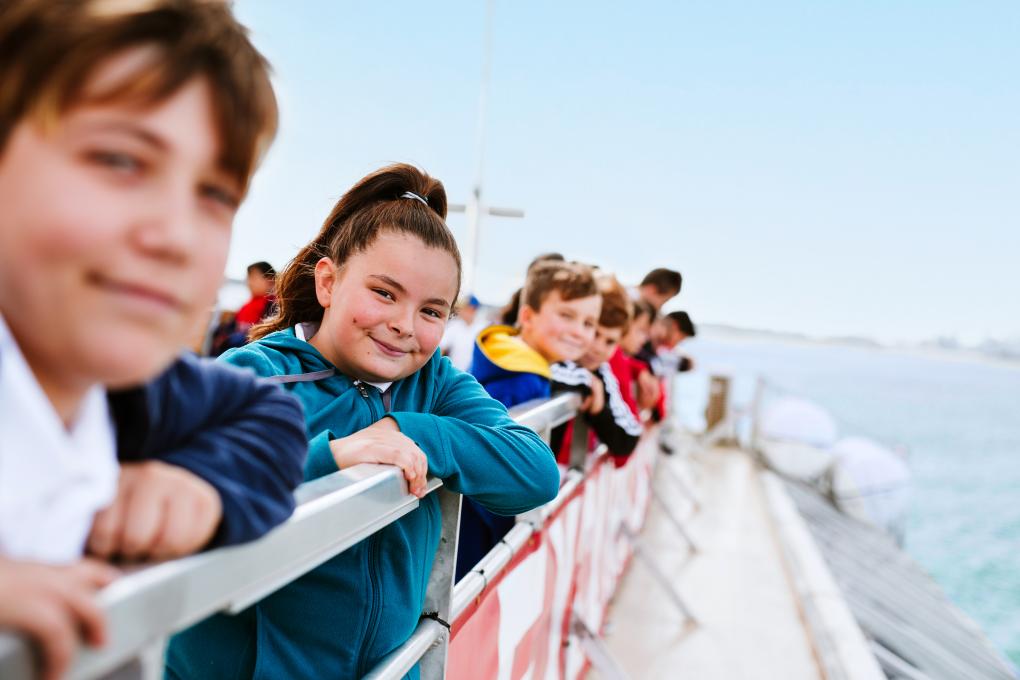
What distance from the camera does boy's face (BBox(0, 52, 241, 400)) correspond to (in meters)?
0.48

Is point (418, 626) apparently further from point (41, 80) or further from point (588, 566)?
point (588, 566)

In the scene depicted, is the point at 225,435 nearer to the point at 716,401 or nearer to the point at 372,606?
the point at 372,606

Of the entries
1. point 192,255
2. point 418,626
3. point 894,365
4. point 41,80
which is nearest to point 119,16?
point 41,80

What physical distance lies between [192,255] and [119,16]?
18 cm

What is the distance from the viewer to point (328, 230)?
167 cm

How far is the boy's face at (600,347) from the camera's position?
9.83ft

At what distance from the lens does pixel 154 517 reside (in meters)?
0.57

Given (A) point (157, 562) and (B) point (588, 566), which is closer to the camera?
(A) point (157, 562)

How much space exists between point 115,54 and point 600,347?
8.75ft

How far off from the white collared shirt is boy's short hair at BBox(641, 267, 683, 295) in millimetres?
4921

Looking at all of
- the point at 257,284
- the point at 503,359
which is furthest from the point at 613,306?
the point at 257,284

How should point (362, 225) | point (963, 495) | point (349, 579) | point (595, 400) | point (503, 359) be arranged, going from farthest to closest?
point (963, 495)
point (595, 400)
point (503, 359)
point (362, 225)
point (349, 579)

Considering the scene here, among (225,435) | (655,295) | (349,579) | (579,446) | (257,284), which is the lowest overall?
(579,446)

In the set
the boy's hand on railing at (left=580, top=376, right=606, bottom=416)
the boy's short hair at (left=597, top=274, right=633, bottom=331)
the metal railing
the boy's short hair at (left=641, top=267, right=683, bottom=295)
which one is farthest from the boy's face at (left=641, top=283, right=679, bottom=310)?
the metal railing
